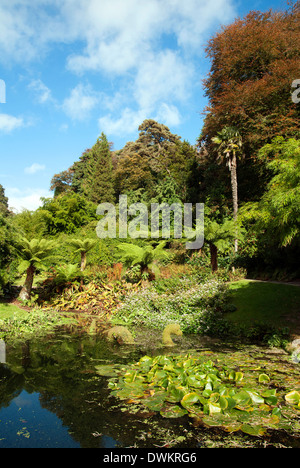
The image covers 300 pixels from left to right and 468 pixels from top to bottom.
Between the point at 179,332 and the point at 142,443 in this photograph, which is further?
the point at 179,332

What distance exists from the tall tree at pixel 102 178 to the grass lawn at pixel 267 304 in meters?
23.4

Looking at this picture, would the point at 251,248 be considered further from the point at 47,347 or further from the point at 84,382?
the point at 84,382

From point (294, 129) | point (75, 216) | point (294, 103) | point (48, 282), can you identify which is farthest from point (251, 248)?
point (75, 216)

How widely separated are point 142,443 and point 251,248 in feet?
42.3

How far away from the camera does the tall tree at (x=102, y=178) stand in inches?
1248

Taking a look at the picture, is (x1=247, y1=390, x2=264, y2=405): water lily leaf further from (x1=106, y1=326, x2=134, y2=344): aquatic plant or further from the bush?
the bush

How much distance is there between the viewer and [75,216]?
76.1ft

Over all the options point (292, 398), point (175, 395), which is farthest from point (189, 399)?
point (292, 398)

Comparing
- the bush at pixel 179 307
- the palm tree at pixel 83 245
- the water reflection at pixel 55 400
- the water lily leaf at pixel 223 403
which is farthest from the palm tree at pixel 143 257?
the water lily leaf at pixel 223 403

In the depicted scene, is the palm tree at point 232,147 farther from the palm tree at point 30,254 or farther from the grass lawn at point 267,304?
the palm tree at point 30,254

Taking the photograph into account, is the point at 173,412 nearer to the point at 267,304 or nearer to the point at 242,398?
the point at 242,398

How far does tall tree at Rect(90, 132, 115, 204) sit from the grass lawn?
23.4m

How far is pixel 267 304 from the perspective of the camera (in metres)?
8.59

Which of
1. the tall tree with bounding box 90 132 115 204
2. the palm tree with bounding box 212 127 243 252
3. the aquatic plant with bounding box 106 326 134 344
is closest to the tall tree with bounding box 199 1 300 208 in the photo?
the palm tree with bounding box 212 127 243 252
